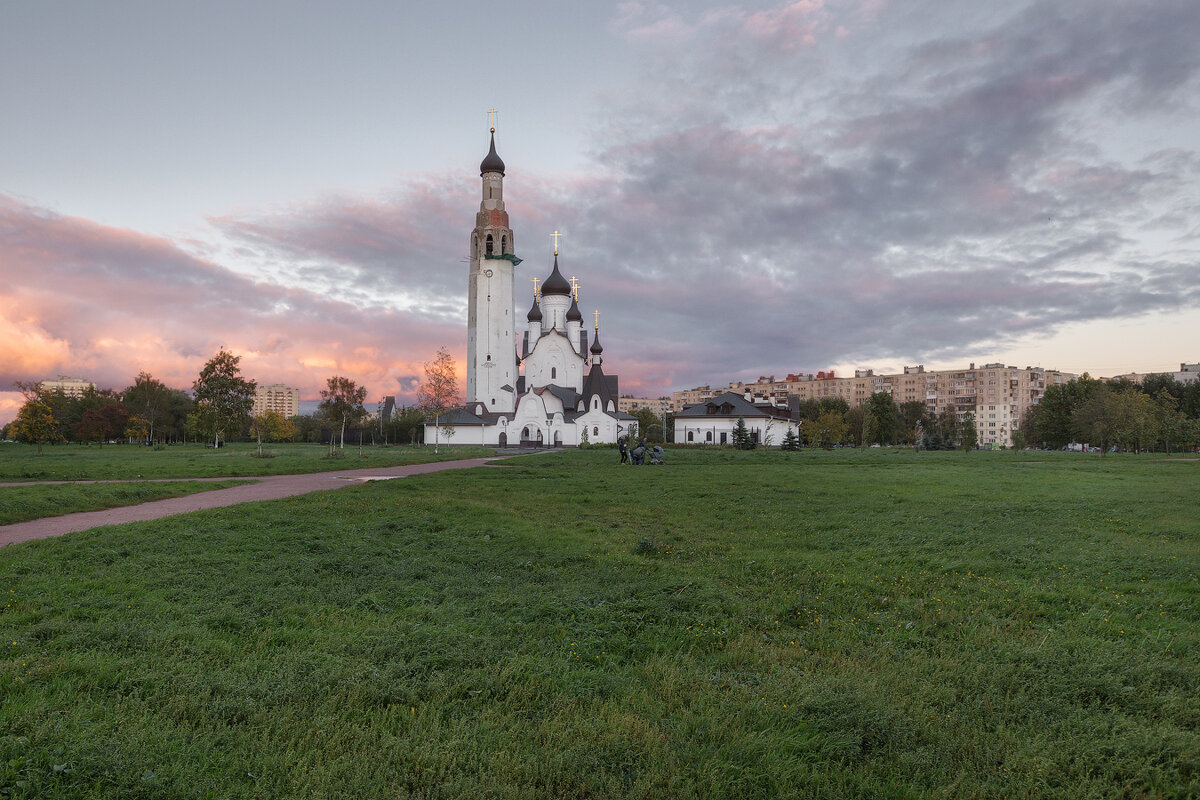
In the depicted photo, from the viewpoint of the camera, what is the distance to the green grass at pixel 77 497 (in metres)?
13.5

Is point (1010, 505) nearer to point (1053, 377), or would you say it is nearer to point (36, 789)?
point (36, 789)

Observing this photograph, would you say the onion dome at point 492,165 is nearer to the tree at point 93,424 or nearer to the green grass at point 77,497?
the tree at point 93,424

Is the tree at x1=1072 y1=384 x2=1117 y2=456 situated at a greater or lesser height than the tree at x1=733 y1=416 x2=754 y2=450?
greater

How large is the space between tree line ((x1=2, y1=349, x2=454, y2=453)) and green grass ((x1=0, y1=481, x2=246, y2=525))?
20858mm

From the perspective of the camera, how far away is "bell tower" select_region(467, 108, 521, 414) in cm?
7662

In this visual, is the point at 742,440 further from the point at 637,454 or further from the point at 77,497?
the point at 77,497

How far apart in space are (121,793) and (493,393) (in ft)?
245

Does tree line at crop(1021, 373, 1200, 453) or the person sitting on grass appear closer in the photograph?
the person sitting on grass

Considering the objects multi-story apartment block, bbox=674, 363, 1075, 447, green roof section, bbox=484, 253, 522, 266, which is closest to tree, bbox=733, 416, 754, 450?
green roof section, bbox=484, 253, 522, 266

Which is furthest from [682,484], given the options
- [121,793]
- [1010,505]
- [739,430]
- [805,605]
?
[739,430]

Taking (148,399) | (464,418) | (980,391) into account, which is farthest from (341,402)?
(980,391)

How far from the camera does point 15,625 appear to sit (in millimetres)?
6164

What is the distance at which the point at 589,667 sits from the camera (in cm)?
565

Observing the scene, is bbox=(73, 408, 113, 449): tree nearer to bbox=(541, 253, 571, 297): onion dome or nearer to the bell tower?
the bell tower
